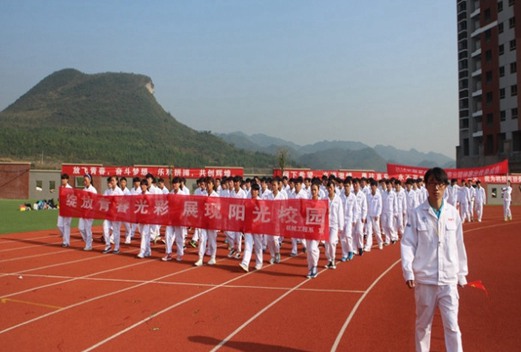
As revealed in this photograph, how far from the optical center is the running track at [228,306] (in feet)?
17.1

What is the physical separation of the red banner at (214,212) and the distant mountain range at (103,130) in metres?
46.0

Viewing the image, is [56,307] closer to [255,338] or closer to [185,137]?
[255,338]

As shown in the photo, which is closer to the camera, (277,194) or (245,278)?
(245,278)

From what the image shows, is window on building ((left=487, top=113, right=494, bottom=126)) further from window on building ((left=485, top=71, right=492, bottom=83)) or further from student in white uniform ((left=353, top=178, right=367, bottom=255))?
student in white uniform ((left=353, top=178, right=367, bottom=255))

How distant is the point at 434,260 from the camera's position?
412 cm

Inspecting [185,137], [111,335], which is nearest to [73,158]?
[185,137]

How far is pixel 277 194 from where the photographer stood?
10.4 meters

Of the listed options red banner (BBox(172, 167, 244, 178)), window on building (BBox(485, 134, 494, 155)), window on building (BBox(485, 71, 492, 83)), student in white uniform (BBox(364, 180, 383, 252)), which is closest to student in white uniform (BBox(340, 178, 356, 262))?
student in white uniform (BBox(364, 180, 383, 252))

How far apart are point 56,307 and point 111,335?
1.77 m

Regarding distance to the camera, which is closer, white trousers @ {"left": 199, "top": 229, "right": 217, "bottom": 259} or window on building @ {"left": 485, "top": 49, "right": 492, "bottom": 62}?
white trousers @ {"left": 199, "top": 229, "right": 217, "bottom": 259}

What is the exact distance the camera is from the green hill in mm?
70688

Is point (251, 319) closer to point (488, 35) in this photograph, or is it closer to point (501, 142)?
point (501, 142)

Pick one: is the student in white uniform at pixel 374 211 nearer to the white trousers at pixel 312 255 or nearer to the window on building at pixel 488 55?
the white trousers at pixel 312 255

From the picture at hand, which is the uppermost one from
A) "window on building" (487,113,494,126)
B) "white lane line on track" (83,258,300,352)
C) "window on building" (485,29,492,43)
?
"window on building" (485,29,492,43)
